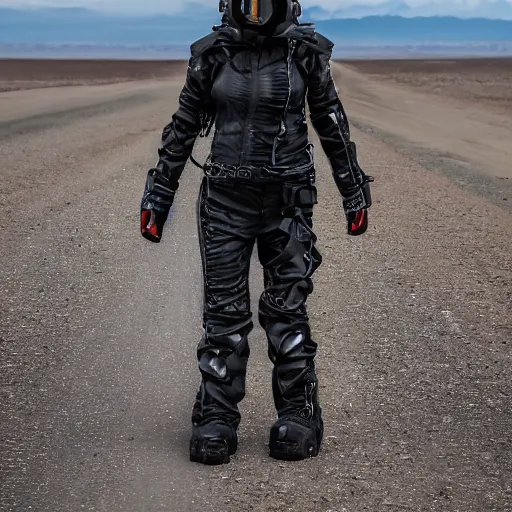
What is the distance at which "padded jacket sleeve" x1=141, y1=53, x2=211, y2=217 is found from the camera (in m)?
4.86

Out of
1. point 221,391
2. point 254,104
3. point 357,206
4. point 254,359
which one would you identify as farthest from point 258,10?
point 254,359

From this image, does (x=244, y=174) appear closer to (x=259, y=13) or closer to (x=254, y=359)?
(x=259, y=13)

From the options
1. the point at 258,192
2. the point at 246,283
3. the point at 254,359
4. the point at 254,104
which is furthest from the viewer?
the point at 254,359

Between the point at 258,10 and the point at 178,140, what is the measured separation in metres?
0.70

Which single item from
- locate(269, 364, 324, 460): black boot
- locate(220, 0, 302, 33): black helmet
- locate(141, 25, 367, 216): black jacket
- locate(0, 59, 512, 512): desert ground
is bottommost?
locate(0, 59, 512, 512): desert ground

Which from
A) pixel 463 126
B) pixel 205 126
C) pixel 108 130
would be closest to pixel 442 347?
pixel 205 126

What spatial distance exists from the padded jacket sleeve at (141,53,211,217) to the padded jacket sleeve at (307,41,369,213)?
1.65 ft

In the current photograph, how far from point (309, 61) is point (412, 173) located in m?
10.9

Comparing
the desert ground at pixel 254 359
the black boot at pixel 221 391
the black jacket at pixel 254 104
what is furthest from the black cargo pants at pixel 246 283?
the desert ground at pixel 254 359

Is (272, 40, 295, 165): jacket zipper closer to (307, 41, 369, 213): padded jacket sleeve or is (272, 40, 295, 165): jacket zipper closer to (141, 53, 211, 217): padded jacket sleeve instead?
(307, 41, 369, 213): padded jacket sleeve

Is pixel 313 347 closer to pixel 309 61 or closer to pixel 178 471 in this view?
pixel 178 471

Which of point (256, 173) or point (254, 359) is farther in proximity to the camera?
point (254, 359)

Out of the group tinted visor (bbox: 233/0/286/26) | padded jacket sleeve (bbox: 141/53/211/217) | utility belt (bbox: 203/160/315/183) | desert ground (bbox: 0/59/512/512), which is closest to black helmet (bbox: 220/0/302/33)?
tinted visor (bbox: 233/0/286/26)

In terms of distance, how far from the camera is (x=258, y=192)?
487 centimetres
